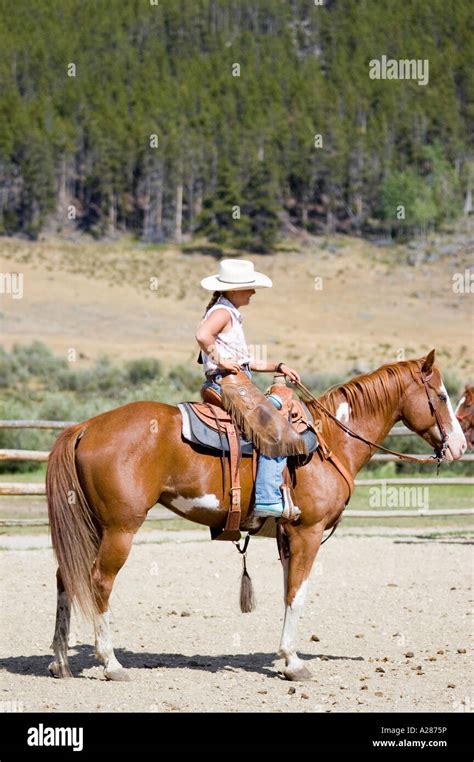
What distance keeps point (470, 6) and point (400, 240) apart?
136 feet

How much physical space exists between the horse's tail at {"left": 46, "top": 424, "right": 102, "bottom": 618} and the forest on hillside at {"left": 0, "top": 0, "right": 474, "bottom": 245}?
192 ft

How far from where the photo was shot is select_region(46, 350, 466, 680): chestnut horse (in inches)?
262

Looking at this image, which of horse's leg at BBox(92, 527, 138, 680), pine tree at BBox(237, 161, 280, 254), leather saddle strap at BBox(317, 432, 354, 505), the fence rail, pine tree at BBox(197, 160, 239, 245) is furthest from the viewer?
pine tree at BBox(197, 160, 239, 245)

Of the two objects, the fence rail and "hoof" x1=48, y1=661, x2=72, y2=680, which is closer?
"hoof" x1=48, y1=661, x2=72, y2=680

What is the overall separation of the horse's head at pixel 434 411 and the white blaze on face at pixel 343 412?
1.24ft

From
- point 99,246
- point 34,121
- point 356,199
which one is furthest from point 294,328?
Result: point 34,121

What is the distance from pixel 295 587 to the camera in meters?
6.99

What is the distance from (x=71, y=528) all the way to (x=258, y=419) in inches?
51.0

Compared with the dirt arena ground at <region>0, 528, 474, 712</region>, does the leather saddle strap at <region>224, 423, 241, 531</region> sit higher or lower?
higher

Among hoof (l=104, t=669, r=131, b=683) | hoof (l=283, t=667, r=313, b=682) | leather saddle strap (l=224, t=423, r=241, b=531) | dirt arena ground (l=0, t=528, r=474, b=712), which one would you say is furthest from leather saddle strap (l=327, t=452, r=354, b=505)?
hoof (l=104, t=669, r=131, b=683)

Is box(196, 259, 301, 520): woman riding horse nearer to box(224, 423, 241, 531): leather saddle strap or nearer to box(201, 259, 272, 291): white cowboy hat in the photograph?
box(201, 259, 272, 291): white cowboy hat

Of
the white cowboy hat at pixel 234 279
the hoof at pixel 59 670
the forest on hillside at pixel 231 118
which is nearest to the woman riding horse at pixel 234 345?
the white cowboy hat at pixel 234 279

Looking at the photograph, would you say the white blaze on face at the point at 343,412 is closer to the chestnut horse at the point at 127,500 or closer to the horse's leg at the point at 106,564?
the chestnut horse at the point at 127,500

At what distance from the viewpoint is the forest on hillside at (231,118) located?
7206 centimetres
